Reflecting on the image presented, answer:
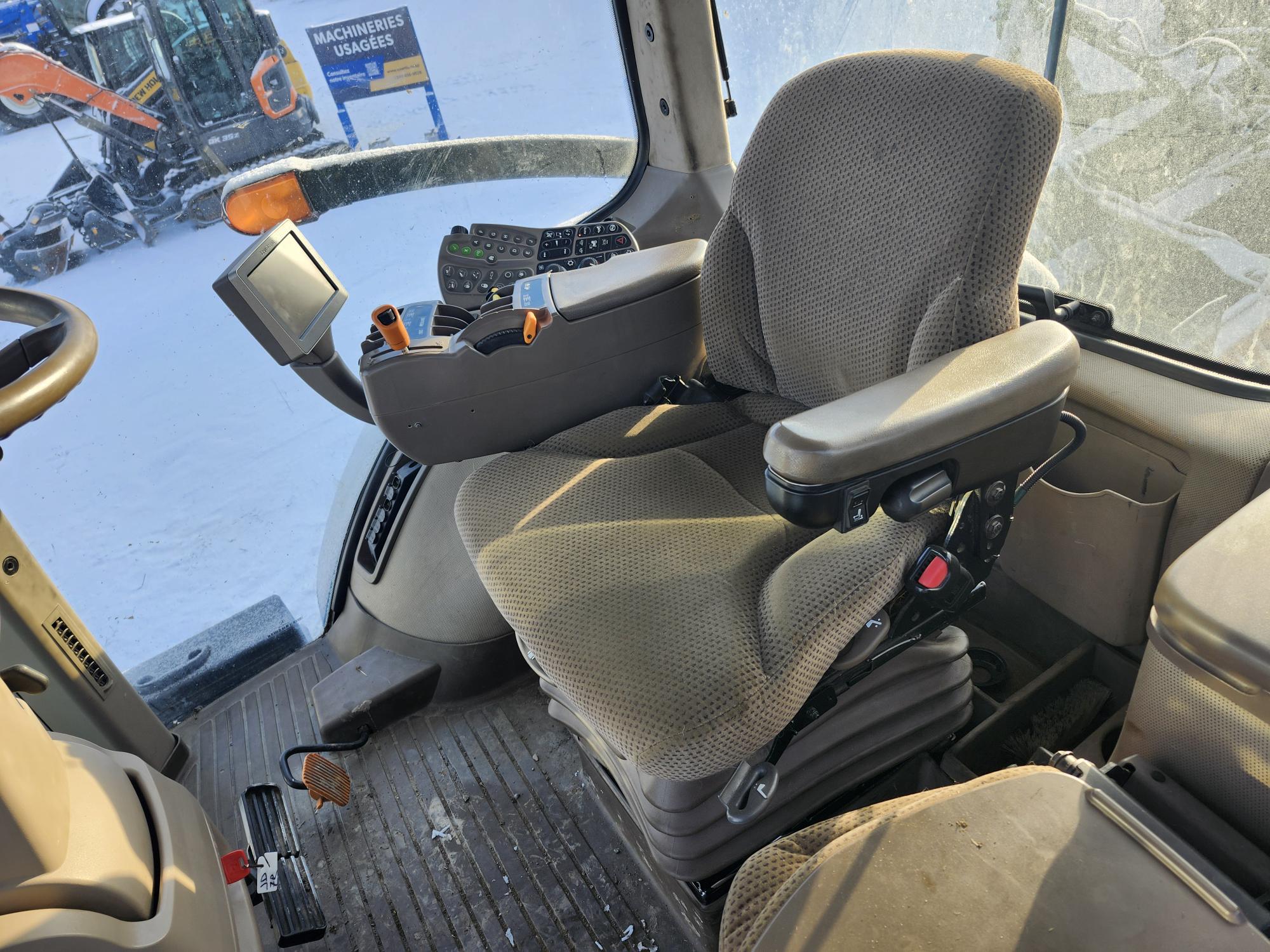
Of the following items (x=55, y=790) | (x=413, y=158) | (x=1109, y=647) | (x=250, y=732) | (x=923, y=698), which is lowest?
(x=250, y=732)

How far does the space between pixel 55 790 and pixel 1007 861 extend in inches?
49.1

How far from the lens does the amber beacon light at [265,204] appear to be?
5.40 ft

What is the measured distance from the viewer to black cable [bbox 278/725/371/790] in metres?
1.75

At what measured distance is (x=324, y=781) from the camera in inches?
66.0

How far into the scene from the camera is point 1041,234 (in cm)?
143

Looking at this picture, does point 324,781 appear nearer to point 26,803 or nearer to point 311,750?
point 311,750

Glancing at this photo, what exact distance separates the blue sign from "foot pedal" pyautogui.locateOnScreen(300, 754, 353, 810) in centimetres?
137

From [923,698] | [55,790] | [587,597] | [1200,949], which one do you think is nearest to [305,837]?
[55,790]

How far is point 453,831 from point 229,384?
1168 millimetres

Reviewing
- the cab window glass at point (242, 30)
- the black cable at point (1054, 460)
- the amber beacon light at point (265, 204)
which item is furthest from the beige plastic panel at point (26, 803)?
the black cable at point (1054, 460)

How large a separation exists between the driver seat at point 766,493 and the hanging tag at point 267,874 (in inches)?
26.2

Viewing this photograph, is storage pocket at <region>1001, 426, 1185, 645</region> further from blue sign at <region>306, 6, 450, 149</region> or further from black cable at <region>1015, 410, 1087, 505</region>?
blue sign at <region>306, 6, 450, 149</region>

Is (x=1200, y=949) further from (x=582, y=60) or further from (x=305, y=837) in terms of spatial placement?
(x=582, y=60)

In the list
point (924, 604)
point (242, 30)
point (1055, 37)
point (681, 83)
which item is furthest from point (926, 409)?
point (242, 30)
